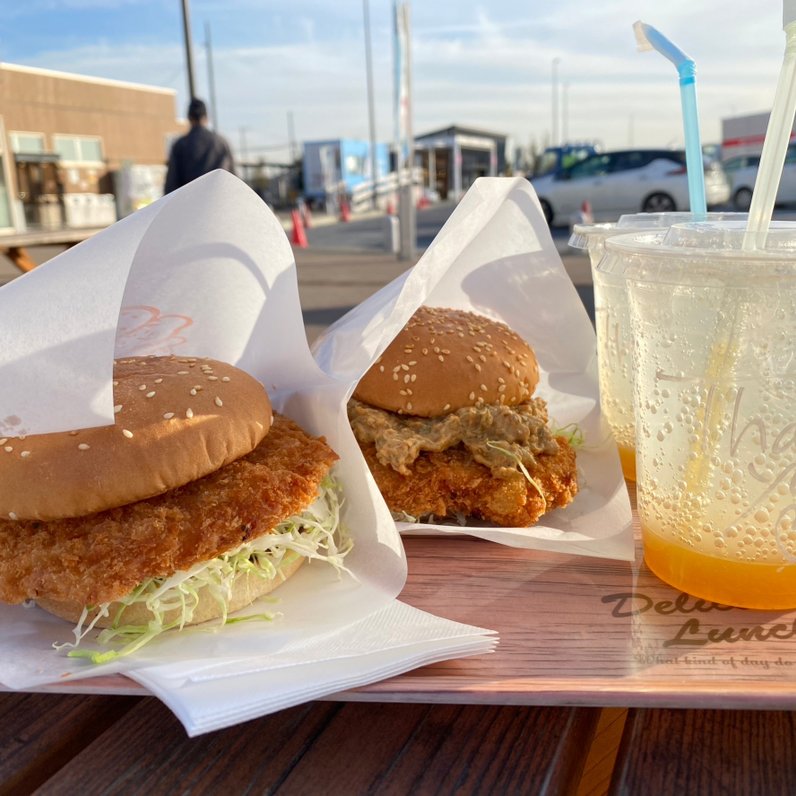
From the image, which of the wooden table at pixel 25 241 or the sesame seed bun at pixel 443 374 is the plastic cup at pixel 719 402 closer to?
the sesame seed bun at pixel 443 374

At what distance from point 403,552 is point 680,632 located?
19.1 inches

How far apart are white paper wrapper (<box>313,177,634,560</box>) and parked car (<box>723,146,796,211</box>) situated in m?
16.6

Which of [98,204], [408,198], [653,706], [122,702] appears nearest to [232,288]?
[122,702]

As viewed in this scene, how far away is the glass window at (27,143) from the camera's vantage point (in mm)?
23109

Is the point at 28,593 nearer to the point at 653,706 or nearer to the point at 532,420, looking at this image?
the point at 653,706

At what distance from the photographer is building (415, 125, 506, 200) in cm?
3550

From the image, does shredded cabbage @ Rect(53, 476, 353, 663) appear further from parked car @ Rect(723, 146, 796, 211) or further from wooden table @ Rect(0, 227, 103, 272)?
parked car @ Rect(723, 146, 796, 211)

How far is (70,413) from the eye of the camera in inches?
44.1

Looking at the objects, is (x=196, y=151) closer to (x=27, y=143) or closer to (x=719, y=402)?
(x=719, y=402)

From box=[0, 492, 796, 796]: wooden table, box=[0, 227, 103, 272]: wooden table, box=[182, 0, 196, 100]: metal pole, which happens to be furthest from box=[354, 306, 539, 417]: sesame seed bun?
box=[182, 0, 196, 100]: metal pole

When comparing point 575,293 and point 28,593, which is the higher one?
point 575,293

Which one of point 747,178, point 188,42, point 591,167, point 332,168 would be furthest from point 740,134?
point 188,42

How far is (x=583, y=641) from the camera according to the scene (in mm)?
1117

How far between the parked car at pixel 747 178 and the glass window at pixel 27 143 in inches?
820
